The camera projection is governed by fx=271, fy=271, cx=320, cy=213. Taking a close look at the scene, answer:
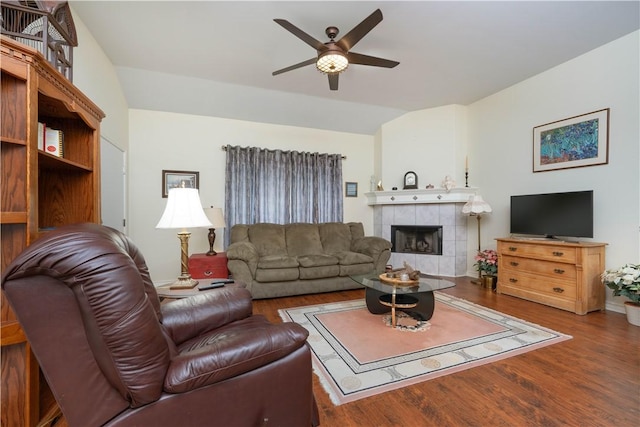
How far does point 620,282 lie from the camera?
2.61 m

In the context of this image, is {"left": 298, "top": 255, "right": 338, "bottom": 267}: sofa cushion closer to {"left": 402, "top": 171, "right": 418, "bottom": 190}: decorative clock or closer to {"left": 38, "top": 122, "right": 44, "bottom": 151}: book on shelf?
A: {"left": 402, "top": 171, "right": 418, "bottom": 190}: decorative clock

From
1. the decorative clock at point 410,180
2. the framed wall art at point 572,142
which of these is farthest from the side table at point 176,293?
the framed wall art at point 572,142

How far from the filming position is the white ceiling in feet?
7.99

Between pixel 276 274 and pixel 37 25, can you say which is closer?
pixel 37 25

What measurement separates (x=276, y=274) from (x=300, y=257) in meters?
0.48

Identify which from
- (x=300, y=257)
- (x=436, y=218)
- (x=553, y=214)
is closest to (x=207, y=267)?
(x=300, y=257)

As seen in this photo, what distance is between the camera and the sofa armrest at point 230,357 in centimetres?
89

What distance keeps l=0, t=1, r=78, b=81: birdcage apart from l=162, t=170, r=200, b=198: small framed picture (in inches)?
100

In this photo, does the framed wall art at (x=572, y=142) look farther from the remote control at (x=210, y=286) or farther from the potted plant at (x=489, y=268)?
the remote control at (x=210, y=286)

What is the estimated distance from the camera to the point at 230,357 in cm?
96

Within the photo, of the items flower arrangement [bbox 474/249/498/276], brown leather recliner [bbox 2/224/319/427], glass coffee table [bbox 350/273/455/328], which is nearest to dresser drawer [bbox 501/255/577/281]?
flower arrangement [bbox 474/249/498/276]

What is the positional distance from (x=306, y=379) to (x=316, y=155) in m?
4.13

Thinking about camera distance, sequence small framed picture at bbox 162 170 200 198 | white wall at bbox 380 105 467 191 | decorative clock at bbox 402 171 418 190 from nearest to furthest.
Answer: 1. small framed picture at bbox 162 170 200 198
2. white wall at bbox 380 105 467 191
3. decorative clock at bbox 402 171 418 190

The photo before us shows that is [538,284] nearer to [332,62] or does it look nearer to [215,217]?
[332,62]
